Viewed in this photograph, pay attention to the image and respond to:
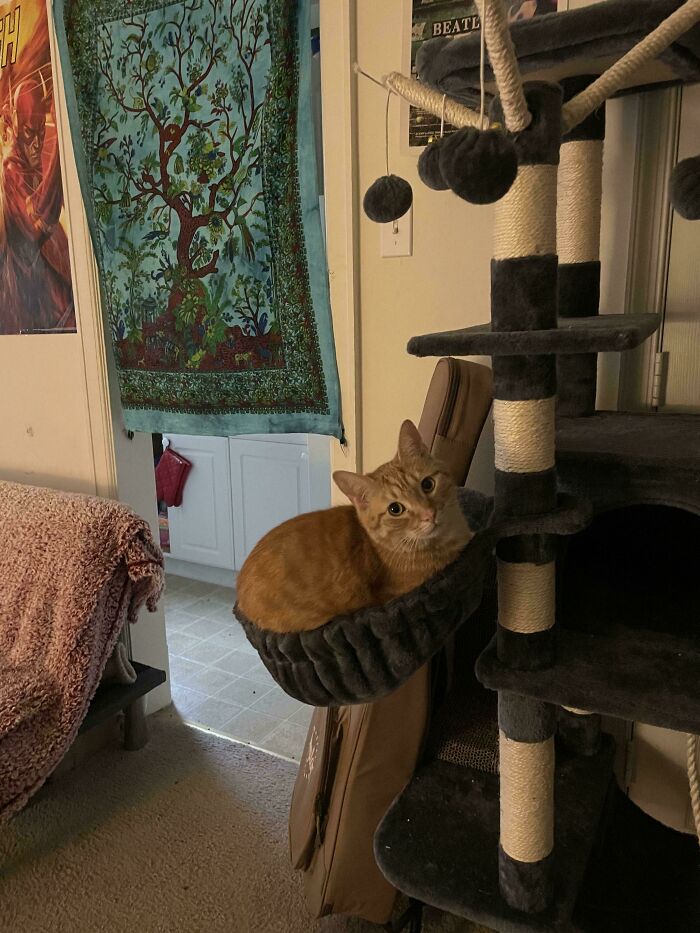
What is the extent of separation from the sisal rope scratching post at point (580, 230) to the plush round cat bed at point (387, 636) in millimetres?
385

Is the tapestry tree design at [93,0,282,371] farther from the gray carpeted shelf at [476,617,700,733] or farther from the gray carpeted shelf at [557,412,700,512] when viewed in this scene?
the gray carpeted shelf at [476,617,700,733]

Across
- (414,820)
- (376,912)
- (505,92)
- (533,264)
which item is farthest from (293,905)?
(505,92)

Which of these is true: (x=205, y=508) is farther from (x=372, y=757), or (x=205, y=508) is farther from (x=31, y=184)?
(x=372, y=757)

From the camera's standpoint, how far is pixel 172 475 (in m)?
3.07

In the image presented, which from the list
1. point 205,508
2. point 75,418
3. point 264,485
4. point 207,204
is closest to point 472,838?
point 207,204

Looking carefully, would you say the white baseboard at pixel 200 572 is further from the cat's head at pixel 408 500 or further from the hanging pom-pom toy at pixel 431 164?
the hanging pom-pom toy at pixel 431 164

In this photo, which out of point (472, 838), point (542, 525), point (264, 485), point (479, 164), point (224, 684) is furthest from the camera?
point (264, 485)

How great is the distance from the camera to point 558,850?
1024 mm

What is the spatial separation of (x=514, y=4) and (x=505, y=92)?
2.24ft

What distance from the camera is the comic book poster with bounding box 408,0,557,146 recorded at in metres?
1.19

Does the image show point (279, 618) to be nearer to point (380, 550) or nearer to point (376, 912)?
point (380, 550)

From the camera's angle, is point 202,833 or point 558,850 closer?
point 558,850

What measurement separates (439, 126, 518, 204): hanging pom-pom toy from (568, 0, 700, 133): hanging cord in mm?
183

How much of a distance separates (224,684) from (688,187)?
2.05m
